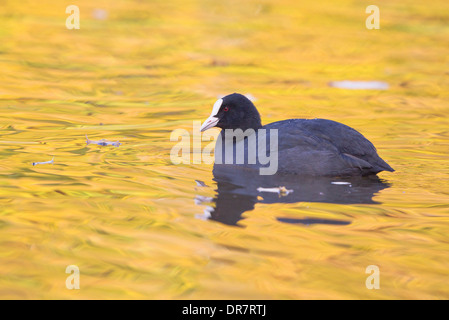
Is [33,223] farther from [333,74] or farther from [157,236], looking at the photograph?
[333,74]

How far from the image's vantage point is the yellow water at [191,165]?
450 cm

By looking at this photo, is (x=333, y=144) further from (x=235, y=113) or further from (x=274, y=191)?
(x=235, y=113)

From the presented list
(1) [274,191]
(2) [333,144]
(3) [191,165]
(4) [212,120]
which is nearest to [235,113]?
(4) [212,120]

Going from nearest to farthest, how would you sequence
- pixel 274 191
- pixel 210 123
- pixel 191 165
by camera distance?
pixel 274 191 < pixel 191 165 < pixel 210 123

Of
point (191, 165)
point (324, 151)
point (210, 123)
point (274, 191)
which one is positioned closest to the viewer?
point (274, 191)

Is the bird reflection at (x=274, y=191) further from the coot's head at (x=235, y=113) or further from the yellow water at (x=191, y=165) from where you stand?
the coot's head at (x=235, y=113)

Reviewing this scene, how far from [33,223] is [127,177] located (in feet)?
4.74

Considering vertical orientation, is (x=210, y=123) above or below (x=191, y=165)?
above

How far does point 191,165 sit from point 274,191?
1.19 meters

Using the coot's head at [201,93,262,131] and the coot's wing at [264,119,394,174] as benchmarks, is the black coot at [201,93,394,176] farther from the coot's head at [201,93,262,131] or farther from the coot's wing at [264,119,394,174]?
the coot's head at [201,93,262,131]

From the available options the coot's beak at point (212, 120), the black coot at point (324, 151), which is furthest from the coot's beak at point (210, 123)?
the black coot at point (324, 151)

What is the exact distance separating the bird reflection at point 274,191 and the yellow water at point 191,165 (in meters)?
0.11

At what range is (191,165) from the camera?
7207mm

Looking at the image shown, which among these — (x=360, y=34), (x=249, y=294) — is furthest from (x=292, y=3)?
(x=249, y=294)
